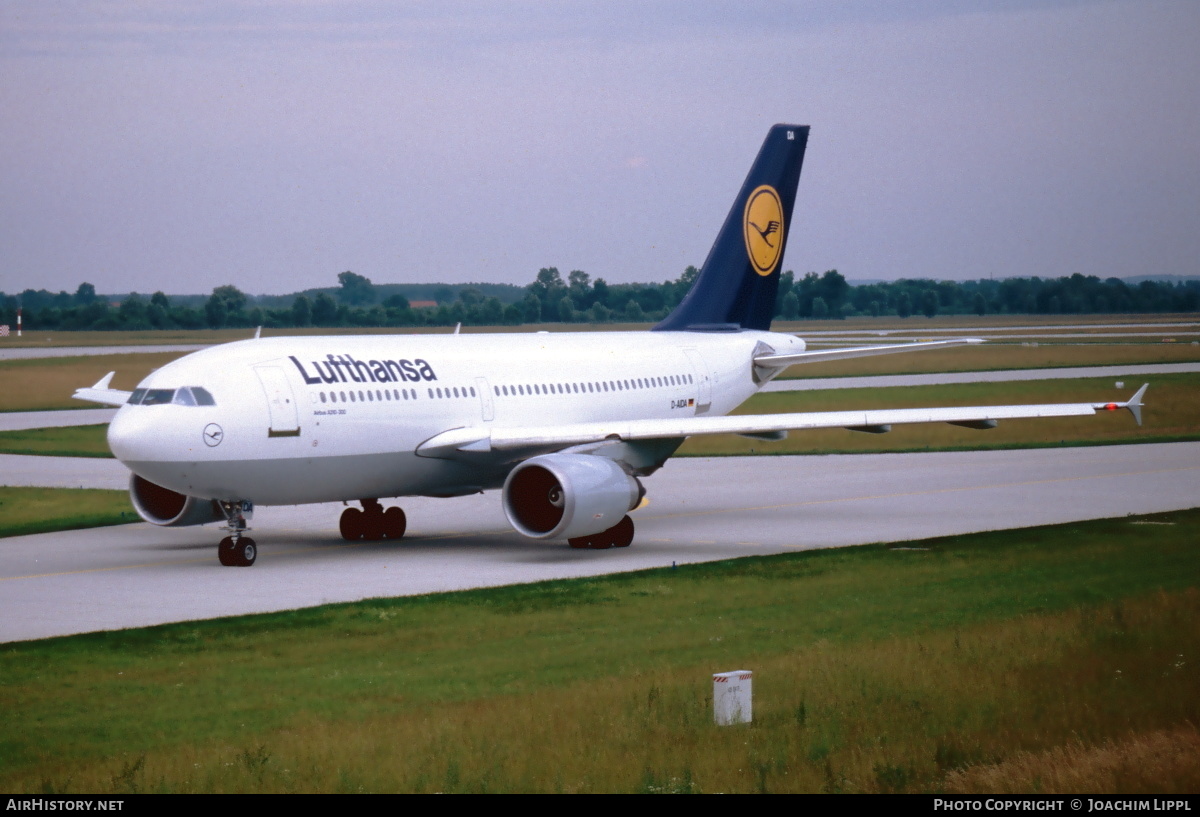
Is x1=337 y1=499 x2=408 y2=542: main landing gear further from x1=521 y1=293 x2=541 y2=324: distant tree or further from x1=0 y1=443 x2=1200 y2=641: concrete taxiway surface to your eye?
x1=521 y1=293 x2=541 y2=324: distant tree

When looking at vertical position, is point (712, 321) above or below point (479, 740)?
above

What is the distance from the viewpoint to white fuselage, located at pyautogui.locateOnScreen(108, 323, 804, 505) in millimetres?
26594

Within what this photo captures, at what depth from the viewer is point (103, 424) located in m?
57.1

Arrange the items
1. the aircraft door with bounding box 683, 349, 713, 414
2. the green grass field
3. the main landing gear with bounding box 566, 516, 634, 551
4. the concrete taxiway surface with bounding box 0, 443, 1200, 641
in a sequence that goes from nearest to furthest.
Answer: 1. the concrete taxiway surface with bounding box 0, 443, 1200, 641
2. the main landing gear with bounding box 566, 516, 634, 551
3. the aircraft door with bounding box 683, 349, 713, 414
4. the green grass field

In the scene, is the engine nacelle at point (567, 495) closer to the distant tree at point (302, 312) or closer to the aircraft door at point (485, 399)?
the aircraft door at point (485, 399)

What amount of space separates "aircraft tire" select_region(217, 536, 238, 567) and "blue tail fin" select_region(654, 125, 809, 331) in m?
15.2

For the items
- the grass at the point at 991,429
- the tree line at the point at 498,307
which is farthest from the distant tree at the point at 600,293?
the grass at the point at 991,429

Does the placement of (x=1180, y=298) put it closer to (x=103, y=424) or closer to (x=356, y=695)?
(x=103, y=424)

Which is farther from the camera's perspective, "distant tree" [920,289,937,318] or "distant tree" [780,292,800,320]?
"distant tree" [920,289,937,318]

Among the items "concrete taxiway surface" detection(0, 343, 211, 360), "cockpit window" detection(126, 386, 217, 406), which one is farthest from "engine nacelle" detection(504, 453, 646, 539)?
"concrete taxiway surface" detection(0, 343, 211, 360)

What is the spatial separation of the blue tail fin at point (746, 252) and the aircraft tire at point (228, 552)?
1521 cm

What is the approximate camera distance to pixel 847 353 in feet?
121

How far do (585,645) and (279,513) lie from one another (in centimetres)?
1780

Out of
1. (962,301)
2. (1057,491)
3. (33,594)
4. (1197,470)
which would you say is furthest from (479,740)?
(962,301)
